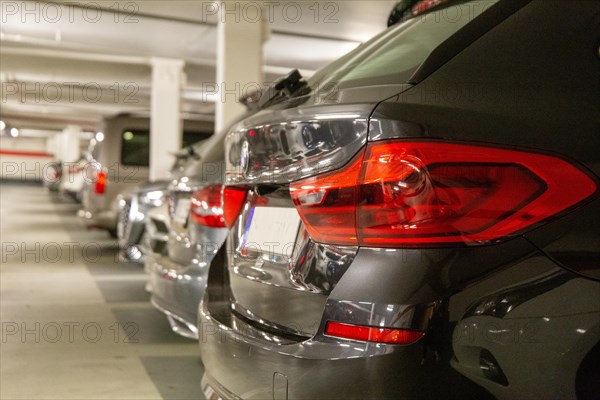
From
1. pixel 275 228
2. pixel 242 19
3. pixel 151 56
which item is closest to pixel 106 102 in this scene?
pixel 151 56

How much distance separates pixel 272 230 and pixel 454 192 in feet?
2.07

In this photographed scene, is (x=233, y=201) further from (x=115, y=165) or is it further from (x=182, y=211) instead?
(x=115, y=165)

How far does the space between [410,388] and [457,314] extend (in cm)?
18

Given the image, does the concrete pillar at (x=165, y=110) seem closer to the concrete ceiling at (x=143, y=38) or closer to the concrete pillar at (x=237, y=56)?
the concrete ceiling at (x=143, y=38)

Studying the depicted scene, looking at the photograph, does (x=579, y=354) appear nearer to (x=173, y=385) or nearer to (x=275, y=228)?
(x=275, y=228)

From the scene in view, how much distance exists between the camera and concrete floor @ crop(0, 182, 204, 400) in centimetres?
366

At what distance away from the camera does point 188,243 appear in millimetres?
3580

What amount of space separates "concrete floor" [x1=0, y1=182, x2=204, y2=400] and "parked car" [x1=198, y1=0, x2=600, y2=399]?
7.04 feet

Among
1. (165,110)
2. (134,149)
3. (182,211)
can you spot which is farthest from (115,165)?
(182,211)

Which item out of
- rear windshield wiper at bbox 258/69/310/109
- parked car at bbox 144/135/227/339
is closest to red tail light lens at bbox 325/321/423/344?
rear windshield wiper at bbox 258/69/310/109

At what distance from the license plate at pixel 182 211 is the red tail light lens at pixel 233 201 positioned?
1.37 meters

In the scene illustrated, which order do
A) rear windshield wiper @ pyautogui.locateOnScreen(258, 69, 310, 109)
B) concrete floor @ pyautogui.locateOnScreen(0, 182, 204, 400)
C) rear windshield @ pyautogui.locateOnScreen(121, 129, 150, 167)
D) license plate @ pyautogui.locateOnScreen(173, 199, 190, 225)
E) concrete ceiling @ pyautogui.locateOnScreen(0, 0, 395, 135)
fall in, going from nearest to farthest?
rear windshield wiper @ pyautogui.locateOnScreen(258, 69, 310, 109) → concrete floor @ pyautogui.locateOnScreen(0, 182, 204, 400) → license plate @ pyautogui.locateOnScreen(173, 199, 190, 225) → concrete ceiling @ pyautogui.locateOnScreen(0, 0, 395, 135) → rear windshield @ pyautogui.locateOnScreen(121, 129, 150, 167)

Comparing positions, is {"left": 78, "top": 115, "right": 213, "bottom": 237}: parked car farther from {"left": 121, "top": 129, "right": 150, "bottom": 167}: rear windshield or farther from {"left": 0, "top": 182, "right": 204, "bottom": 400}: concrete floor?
{"left": 0, "top": 182, "right": 204, "bottom": 400}: concrete floor

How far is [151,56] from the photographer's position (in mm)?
13680
